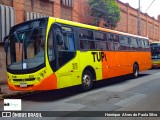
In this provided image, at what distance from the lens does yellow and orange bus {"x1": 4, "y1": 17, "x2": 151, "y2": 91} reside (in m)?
10.6

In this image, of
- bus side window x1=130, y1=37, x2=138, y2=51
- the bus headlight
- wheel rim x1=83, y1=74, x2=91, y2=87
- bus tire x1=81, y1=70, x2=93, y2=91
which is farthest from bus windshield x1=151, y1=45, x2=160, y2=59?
the bus headlight

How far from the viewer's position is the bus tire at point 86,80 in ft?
41.8

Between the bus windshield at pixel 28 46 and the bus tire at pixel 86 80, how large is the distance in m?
2.89

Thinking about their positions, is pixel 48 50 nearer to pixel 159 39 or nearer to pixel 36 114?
pixel 36 114

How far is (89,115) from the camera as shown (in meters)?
7.96

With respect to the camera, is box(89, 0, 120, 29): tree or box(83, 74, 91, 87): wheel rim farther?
box(89, 0, 120, 29): tree

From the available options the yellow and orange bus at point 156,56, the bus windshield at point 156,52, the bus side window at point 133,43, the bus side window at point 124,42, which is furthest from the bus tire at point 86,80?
the bus windshield at point 156,52

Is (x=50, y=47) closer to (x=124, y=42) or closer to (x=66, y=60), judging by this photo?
(x=66, y=60)

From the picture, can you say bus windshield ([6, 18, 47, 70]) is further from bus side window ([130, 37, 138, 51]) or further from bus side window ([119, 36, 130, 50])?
bus side window ([130, 37, 138, 51])

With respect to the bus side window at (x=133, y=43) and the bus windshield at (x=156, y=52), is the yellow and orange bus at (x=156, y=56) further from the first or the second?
the bus side window at (x=133, y=43)

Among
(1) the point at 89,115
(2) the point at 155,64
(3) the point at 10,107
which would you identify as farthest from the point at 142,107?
(2) the point at 155,64

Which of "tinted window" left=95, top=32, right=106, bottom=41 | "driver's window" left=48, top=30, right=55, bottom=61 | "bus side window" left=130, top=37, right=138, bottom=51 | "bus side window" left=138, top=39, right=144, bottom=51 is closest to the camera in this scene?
"driver's window" left=48, top=30, right=55, bottom=61

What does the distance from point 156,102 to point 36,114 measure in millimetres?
4114

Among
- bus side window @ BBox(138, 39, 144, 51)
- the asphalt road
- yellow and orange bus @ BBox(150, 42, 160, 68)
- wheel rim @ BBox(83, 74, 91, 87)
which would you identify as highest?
bus side window @ BBox(138, 39, 144, 51)
